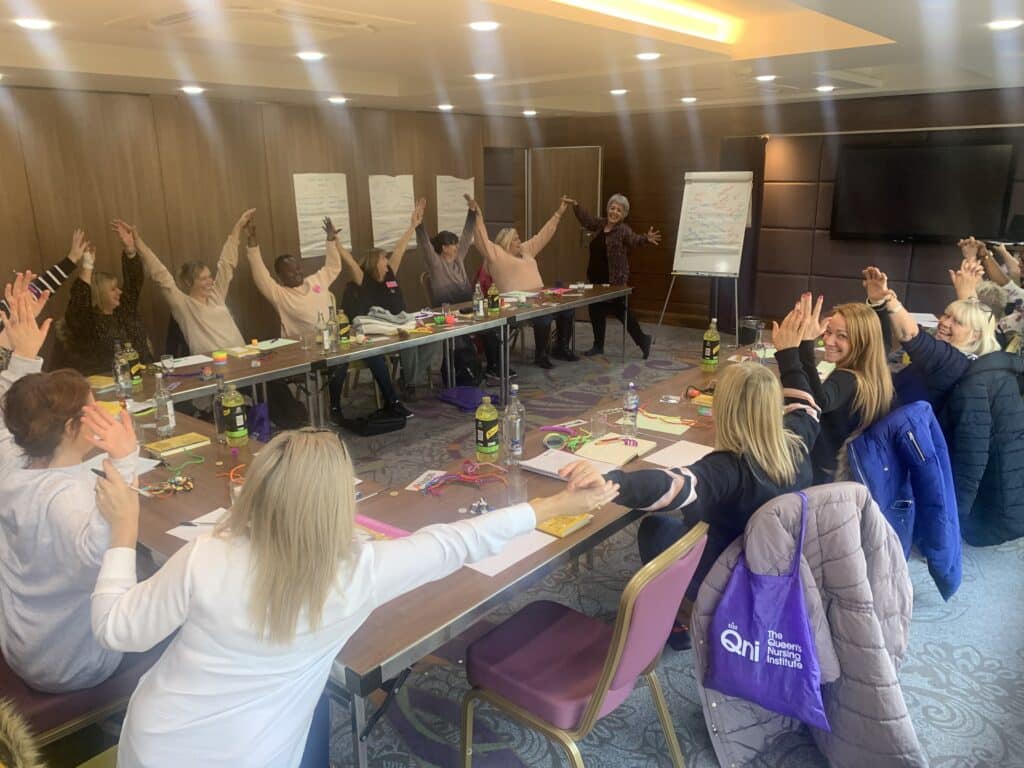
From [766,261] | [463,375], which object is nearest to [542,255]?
[766,261]

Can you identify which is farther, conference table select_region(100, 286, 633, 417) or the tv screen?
the tv screen

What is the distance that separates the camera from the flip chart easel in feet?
24.2

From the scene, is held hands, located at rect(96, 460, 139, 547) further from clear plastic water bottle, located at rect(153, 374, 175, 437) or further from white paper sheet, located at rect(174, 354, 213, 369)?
white paper sheet, located at rect(174, 354, 213, 369)

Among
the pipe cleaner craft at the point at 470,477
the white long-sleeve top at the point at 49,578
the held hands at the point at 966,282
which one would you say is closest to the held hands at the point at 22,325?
the white long-sleeve top at the point at 49,578

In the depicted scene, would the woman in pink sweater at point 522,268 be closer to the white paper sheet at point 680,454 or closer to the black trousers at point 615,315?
the black trousers at point 615,315

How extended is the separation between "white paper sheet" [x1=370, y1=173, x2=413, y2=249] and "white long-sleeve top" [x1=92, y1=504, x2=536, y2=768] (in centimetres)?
619

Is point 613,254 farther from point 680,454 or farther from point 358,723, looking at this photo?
point 358,723

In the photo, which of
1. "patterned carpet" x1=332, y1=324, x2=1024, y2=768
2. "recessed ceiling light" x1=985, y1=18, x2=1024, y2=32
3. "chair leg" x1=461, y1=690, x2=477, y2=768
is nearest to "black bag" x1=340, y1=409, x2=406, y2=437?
"patterned carpet" x1=332, y1=324, x2=1024, y2=768

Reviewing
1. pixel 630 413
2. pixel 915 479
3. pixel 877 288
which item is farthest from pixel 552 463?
pixel 877 288

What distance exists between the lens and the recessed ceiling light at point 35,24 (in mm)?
3477

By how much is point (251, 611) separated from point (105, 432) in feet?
2.76

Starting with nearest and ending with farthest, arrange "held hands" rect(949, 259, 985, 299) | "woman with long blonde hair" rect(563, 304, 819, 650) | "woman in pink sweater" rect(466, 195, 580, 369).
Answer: "woman with long blonde hair" rect(563, 304, 819, 650), "held hands" rect(949, 259, 985, 299), "woman in pink sweater" rect(466, 195, 580, 369)

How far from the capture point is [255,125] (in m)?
6.37

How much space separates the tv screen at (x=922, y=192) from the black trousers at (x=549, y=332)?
2881 millimetres
